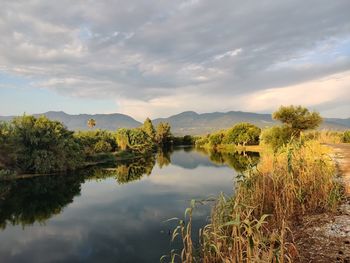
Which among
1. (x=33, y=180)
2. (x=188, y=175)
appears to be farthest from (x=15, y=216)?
(x=188, y=175)

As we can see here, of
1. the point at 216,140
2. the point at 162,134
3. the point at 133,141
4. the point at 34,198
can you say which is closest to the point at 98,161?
the point at 133,141

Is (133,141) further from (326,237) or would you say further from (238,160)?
(326,237)

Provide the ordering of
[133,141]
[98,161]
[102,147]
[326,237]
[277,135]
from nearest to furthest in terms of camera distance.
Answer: [326,237] < [277,135] < [98,161] < [102,147] < [133,141]

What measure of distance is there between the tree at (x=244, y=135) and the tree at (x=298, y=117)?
39049 mm

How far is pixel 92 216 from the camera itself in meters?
18.6

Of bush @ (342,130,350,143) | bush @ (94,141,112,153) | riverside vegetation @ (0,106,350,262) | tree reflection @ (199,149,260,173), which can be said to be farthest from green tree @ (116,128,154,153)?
bush @ (342,130,350,143)

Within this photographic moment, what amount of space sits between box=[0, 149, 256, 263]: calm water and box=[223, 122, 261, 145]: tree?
48502 millimetres

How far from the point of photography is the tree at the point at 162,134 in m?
99.8

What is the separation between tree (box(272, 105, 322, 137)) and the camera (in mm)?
36469

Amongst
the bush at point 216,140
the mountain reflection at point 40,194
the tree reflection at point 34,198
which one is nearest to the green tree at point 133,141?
the bush at point 216,140

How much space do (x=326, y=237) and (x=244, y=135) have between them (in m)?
72.0

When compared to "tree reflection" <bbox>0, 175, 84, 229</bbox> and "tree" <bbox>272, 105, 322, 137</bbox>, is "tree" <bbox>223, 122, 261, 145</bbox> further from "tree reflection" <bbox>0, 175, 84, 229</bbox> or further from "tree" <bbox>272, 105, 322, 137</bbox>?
"tree reflection" <bbox>0, 175, 84, 229</bbox>

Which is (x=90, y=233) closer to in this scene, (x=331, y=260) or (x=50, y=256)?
(x=50, y=256)

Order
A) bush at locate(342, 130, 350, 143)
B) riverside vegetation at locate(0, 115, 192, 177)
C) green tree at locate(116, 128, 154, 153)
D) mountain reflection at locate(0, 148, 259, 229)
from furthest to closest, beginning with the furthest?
green tree at locate(116, 128, 154, 153)
bush at locate(342, 130, 350, 143)
riverside vegetation at locate(0, 115, 192, 177)
mountain reflection at locate(0, 148, 259, 229)
